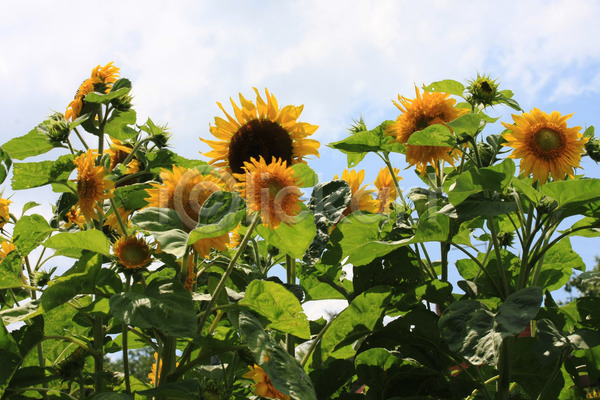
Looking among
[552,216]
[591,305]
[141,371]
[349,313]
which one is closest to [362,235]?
[349,313]

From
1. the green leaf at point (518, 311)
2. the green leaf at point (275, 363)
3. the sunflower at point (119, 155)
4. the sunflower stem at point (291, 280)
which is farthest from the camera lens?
the sunflower at point (119, 155)

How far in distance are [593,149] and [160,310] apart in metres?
1.59

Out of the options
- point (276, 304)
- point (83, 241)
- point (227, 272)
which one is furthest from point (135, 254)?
point (276, 304)

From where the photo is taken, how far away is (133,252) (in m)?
1.67

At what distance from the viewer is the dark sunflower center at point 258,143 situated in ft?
5.97

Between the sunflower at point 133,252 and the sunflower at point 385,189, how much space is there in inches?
39.1

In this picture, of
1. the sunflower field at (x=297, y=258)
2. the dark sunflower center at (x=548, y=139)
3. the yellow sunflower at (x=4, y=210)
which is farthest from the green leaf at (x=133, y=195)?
the dark sunflower center at (x=548, y=139)

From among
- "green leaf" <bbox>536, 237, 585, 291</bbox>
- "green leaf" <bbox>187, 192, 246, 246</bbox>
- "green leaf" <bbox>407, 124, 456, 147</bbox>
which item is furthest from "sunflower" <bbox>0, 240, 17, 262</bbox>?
"green leaf" <bbox>536, 237, 585, 291</bbox>

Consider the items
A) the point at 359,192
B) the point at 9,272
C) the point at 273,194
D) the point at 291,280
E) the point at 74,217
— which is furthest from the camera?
the point at 74,217

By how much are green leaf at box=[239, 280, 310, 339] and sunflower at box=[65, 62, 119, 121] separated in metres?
1.05

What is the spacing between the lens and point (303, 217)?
1537 mm

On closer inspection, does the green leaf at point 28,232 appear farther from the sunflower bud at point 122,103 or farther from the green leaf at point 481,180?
the green leaf at point 481,180

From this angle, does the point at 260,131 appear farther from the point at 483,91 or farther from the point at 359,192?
the point at 483,91

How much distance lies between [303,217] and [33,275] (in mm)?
1117
